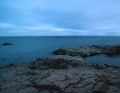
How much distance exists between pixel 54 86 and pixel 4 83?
349 centimetres

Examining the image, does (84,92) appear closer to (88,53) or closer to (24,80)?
(24,80)

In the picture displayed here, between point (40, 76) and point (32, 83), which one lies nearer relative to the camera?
point (32, 83)

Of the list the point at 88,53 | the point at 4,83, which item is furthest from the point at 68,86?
the point at 88,53

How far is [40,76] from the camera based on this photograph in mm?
13219

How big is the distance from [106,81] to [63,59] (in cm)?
1089

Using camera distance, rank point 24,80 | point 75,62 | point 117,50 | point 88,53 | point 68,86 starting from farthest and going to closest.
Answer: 1. point 117,50
2. point 88,53
3. point 75,62
4. point 24,80
5. point 68,86

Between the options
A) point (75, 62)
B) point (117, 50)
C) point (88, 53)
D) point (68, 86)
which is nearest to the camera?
point (68, 86)

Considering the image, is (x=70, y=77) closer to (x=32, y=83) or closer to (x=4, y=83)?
(x=32, y=83)

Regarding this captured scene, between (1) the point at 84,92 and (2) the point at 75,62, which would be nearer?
(1) the point at 84,92

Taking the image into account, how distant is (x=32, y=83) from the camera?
1203 cm

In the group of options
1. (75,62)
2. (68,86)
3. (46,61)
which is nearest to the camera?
(68,86)

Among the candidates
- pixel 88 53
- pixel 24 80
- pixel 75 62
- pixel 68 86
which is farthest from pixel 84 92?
pixel 88 53

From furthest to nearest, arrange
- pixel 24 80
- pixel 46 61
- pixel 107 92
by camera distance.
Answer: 1. pixel 46 61
2. pixel 24 80
3. pixel 107 92

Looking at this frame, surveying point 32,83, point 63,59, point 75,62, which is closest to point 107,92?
point 32,83
